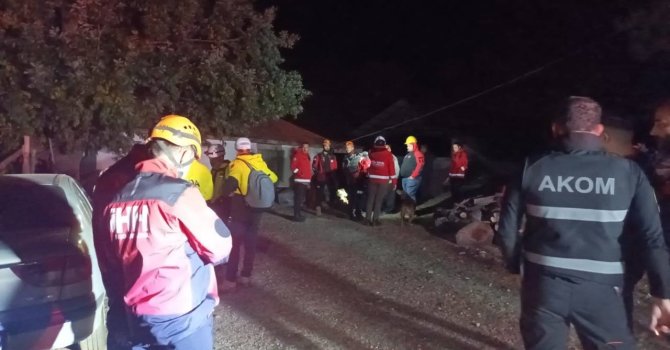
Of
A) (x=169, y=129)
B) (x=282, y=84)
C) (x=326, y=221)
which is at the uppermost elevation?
(x=282, y=84)

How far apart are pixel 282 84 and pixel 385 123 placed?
34.1 feet

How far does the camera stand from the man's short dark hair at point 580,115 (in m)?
3.53

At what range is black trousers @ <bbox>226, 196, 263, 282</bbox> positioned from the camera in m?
8.00

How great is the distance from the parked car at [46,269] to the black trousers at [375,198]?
348 inches

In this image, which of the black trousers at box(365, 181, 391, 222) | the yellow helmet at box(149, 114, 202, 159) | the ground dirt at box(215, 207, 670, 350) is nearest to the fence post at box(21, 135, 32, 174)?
the ground dirt at box(215, 207, 670, 350)

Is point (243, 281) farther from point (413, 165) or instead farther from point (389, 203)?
point (389, 203)

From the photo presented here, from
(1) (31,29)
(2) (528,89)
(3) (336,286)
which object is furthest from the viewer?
(2) (528,89)

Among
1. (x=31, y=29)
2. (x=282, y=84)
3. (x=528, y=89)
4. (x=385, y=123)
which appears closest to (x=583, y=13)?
(x=528, y=89)

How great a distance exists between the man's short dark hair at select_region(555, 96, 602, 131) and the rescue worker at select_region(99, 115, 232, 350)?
180 cm

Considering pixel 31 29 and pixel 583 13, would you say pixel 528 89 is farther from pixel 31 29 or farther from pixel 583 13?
pixel 31 29

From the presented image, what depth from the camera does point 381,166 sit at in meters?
13.4

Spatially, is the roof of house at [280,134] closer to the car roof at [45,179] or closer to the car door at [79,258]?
the car roof at [45,179]

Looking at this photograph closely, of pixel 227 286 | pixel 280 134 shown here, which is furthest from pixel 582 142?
pixel 280 134

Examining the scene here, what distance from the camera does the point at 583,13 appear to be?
16.2m
